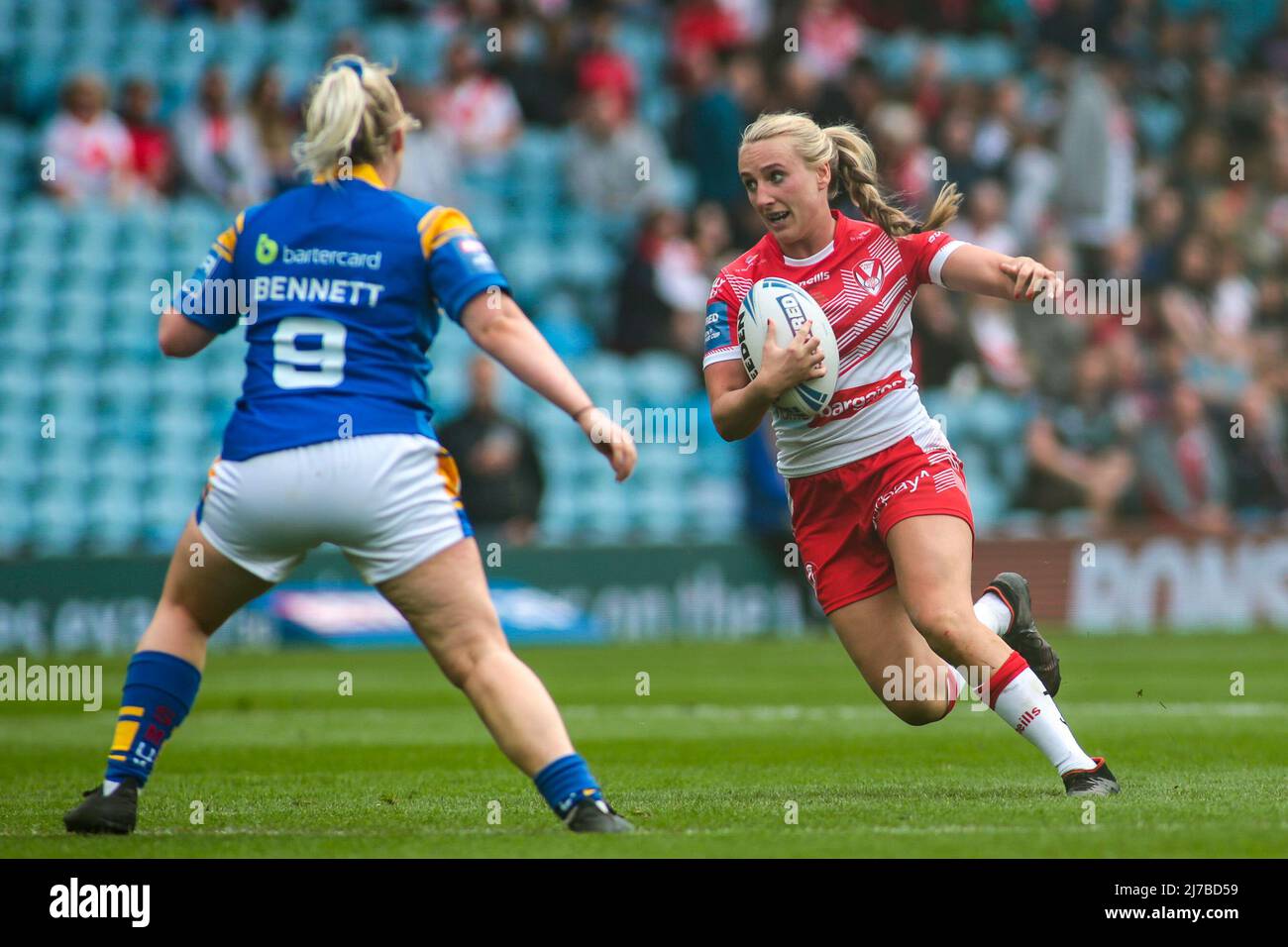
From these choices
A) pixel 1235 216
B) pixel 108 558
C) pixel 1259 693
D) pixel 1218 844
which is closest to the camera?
pixel 1218 844

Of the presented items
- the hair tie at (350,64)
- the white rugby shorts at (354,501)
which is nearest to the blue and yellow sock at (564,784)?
the white rugby shorts at (354,501)

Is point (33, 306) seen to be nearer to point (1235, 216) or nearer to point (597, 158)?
point (597, 158)

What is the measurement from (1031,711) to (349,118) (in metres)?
3.05

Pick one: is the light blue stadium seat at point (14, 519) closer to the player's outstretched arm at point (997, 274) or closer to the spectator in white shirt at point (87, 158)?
the spectator in white shirt at point (87, 158)

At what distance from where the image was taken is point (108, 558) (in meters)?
15.5

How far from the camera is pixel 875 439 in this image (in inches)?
Result: 271

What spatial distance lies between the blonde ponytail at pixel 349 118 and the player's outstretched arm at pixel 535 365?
606 mm

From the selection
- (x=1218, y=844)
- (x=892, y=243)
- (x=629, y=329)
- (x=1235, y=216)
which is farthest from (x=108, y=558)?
(x=1235, y=216)

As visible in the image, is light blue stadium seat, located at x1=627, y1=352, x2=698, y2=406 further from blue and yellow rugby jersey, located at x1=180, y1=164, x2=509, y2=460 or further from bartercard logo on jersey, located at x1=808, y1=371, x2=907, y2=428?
blue and yellow rugby jersey, located at x1=180, y1=164, x2=509, y2=460

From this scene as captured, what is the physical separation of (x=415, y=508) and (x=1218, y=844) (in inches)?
98.3

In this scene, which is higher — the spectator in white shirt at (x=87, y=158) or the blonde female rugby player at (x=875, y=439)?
the spectator in white shirt at (x=87, y=158)

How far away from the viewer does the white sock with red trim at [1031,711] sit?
251 inches

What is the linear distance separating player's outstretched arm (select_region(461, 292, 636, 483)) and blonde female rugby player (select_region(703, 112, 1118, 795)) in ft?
3.75

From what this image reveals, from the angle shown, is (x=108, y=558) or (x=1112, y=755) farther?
(x=108, y=558)
